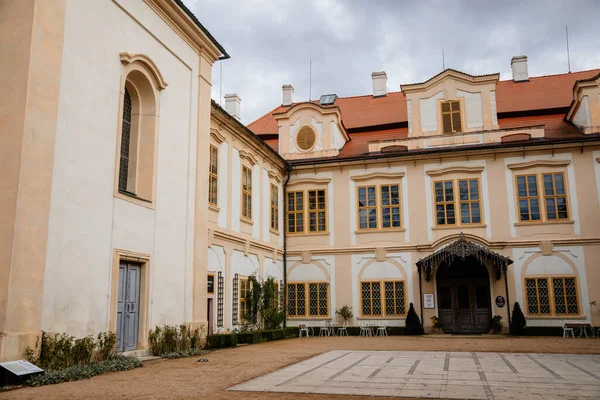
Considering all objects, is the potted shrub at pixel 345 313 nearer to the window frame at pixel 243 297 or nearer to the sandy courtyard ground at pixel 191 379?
the window frame at pixel 243 297

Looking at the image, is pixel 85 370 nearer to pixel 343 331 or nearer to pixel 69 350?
pixel 69 350

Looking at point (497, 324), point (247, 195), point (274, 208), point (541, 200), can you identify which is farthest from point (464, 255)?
point (247, 195)

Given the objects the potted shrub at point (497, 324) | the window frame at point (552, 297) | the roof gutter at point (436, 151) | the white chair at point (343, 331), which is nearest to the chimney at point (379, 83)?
the roof gutter at point (436, 151)

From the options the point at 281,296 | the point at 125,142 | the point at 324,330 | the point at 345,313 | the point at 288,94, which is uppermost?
the point at 288,94

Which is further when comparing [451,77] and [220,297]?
[451,77]

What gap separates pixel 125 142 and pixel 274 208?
10.8 metres

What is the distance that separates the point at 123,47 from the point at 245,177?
28.5 ft

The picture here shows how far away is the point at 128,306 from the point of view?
12.4m

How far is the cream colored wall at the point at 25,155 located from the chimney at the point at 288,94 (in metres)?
21.2

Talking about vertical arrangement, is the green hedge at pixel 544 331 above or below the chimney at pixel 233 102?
below

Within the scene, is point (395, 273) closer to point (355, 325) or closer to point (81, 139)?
point (355, 325)

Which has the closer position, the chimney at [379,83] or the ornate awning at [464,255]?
the ornate awning at [464,255]

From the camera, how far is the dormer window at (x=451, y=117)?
24125mm

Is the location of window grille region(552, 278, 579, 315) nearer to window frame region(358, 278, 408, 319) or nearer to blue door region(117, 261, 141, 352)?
window frame region(358, 278, 408, 319)
